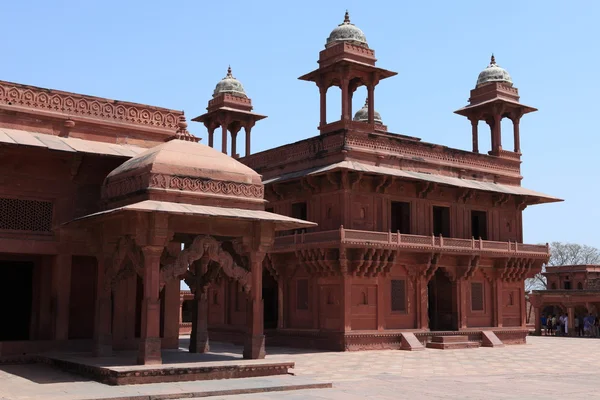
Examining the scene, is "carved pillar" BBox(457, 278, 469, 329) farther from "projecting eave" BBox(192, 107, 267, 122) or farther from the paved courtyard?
"projecting eave" BBox(192, 107, 267, 122)

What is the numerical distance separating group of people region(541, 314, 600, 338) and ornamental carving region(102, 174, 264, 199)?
85.9 feet

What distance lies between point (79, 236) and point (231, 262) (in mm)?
3749

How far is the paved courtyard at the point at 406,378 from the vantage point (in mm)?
11703

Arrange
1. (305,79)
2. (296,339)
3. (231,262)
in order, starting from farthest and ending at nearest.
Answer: (305,79) < (296,339) < (231,262)

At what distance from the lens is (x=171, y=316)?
55.9ft

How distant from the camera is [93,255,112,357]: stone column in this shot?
1466 centimetres

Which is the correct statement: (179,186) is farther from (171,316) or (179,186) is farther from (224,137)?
(224,137)

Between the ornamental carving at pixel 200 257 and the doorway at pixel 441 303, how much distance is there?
14.3 meters

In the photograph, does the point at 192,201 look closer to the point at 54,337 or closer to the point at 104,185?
the point at 104,185

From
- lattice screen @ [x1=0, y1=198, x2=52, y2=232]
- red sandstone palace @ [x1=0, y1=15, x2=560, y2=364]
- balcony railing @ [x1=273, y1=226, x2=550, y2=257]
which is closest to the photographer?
red sandstone palace @ [x1=0, y1=15, x2=560, y2=364]

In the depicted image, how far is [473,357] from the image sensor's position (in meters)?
21.5

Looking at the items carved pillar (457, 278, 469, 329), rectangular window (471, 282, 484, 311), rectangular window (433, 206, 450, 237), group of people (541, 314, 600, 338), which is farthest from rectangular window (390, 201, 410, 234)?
group of people (541, 314, 600, 338)

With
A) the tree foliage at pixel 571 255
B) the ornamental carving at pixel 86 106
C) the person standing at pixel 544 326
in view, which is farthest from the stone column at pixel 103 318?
the tree foliage at pixel 571 255

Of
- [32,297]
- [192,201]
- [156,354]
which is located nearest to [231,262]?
[192,201]
